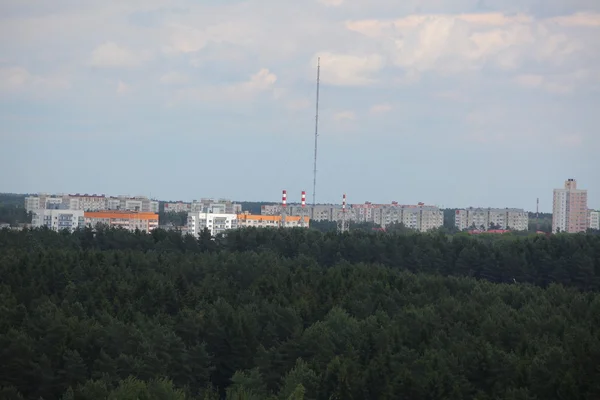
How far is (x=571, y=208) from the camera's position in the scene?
17838 cm

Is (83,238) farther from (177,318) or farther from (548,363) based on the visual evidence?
(548,363)

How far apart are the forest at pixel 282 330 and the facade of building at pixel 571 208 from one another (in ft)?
347

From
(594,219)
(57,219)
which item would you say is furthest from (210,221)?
(594,219)

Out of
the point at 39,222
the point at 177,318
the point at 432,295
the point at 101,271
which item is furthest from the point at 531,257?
the point at 39,222

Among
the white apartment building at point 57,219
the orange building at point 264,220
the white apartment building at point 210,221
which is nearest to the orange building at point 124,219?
the white apartment building at point 57,219

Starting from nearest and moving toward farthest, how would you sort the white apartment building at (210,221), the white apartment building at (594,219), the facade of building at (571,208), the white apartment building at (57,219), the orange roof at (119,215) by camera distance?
the orange roof at (119,215), the white apartment building at (210,221), the white apartment building at (57,219), the facade of building at (571,208), the white apartment building at (594,219)

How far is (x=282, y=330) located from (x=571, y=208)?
14129 cm

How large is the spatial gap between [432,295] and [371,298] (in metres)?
4.04

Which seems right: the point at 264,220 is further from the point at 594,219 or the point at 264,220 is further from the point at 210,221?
the point at 594,219

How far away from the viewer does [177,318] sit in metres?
44.3

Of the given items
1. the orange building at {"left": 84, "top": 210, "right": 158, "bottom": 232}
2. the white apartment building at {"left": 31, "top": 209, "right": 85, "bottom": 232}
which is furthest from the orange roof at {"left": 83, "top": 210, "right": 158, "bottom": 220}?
the white apartment building at {"left": 31, "top": 209, "right": 85, "bottom": 232}

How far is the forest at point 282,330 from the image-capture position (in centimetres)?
3172

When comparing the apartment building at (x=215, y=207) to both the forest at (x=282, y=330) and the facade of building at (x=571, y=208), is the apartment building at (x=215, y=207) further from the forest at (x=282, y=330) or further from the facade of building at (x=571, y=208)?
the forest at (x=282, y=330)

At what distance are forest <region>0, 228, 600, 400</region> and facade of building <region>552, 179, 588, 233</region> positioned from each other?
105882 mm
